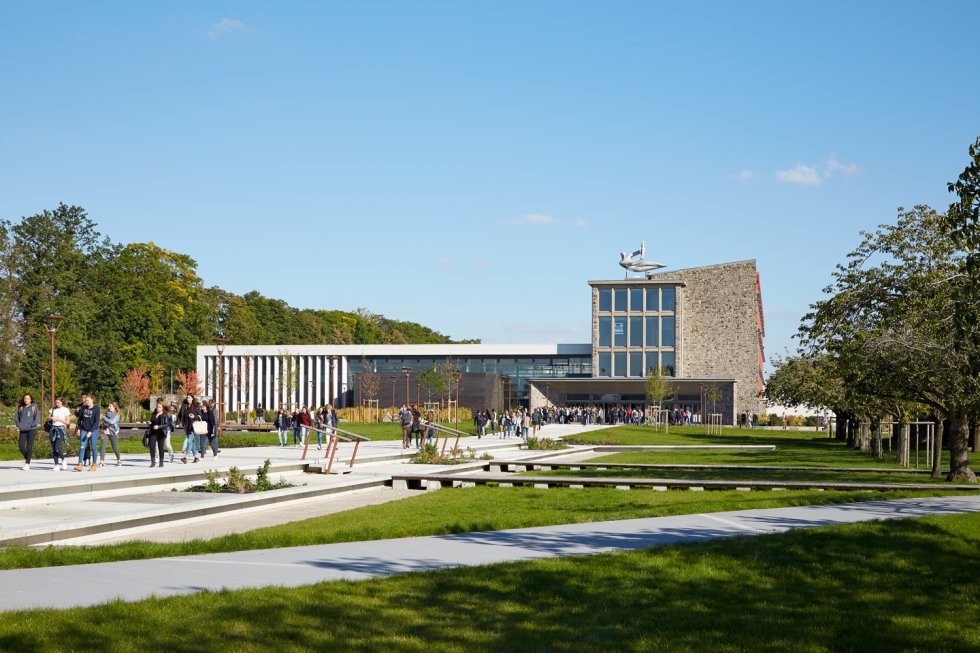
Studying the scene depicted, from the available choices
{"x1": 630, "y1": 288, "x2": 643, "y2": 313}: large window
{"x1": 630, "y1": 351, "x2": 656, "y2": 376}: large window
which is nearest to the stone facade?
{"x1": 630, "y1": 288, "x2": 643, "y2": 313}: large window

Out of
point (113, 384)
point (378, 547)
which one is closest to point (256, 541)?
point (378, 547)

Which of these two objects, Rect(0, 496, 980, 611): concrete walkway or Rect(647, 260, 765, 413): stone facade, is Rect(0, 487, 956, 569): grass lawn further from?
Rect(647, 260, 765, 413): stone facade

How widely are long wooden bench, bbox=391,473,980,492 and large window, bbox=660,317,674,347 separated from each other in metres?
72.9

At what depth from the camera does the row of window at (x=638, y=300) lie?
94.6 meters

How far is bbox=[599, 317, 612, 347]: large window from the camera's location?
94.6 meters

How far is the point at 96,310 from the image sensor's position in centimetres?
8919

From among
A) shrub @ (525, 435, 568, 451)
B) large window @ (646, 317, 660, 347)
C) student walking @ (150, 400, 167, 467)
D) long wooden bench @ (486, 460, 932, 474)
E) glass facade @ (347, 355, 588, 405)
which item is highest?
large window @ (646, 317, 660, 347)

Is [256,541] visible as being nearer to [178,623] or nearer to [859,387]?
[178,623]

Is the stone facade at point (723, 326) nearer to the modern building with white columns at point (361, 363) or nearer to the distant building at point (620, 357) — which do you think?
the distant building at point (620, 357)

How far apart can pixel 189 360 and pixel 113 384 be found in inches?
660

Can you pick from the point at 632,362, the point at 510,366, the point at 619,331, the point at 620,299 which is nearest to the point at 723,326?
the point at 632,362

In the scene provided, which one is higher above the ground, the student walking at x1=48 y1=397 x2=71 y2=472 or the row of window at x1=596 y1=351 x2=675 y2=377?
the row of window at x1=596 y1=351 x2=675 y2=377

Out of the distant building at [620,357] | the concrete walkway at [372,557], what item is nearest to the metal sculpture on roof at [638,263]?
the distant building at [620,357]

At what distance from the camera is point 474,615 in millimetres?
7648
